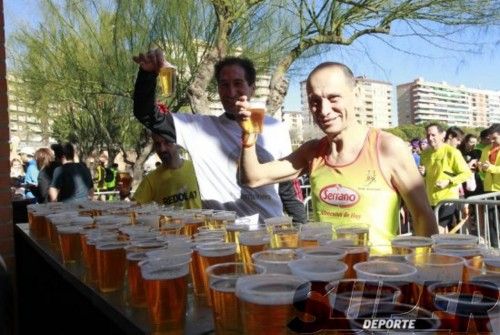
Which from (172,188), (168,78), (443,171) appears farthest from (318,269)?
(443,171)

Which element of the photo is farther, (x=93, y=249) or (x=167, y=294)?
(x=93, y=249)

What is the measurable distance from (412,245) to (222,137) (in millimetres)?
2003

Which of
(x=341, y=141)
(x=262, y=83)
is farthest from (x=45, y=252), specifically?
(x=262, y=83)

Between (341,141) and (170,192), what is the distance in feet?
5.64

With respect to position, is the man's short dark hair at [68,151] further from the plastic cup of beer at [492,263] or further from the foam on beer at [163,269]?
the plastic cup of beer at [492,263]

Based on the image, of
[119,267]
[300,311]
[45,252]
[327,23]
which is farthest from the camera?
[327,23]

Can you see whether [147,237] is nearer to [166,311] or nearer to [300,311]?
[166,311]

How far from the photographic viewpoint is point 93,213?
7.91 feet

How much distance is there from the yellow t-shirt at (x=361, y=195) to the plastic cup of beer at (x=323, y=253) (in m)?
0.84

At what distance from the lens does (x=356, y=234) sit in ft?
4.55

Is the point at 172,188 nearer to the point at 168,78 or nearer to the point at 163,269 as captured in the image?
the point at 168,78

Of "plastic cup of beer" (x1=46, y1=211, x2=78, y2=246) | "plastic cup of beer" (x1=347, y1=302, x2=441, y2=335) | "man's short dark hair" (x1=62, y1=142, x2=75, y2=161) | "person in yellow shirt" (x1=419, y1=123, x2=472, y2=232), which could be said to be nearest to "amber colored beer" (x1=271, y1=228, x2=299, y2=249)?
"plastic cup of beer" (x1=347, y1=302, x2=441, y2=335)

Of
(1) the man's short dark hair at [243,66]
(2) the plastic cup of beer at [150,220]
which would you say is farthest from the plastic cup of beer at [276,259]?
(1) the man's short dark hair at [243,66]

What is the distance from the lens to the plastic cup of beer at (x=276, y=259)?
3.60 feet
